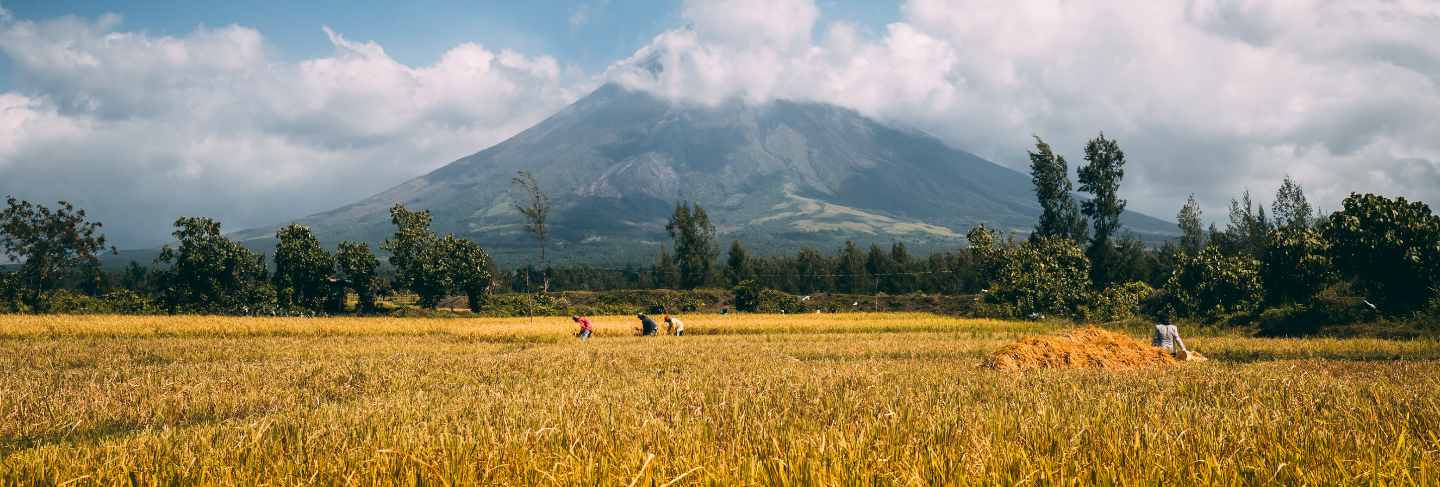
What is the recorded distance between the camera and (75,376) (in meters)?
14.3

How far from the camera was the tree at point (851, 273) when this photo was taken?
121375 millimetres

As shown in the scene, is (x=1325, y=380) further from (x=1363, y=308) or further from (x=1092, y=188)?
(x=1092, y=188)

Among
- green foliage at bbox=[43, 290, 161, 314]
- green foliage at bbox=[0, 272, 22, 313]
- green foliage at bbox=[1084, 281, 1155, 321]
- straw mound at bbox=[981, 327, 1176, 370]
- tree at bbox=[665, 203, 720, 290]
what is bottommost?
green foliage at bbox=[1084, 281, 1155, 321]

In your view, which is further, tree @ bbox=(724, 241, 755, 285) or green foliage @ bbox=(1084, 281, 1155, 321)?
tree @ bbox=(724, 241, 755, 285)

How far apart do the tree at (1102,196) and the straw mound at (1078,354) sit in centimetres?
7506

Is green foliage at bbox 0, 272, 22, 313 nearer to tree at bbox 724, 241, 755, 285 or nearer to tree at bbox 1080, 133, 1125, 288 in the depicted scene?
tree at bbox 724, 241, 755, 285

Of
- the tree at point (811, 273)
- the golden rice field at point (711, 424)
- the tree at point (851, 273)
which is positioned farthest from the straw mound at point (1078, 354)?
the tree at point (811, 273)

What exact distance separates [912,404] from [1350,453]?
12.1ft

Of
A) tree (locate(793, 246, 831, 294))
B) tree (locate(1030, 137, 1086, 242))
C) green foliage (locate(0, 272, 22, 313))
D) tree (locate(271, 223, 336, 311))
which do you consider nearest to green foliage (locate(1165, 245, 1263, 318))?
tree (locate(1030, 137, 1086, 242))

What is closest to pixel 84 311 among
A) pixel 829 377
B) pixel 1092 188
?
pixel 829 377

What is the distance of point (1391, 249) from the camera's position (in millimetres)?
36719

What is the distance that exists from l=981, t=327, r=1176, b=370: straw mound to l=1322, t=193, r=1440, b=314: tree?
29.7m

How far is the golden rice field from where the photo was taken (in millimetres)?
4191

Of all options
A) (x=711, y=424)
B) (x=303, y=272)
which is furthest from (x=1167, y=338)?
(x=303, y=272)
